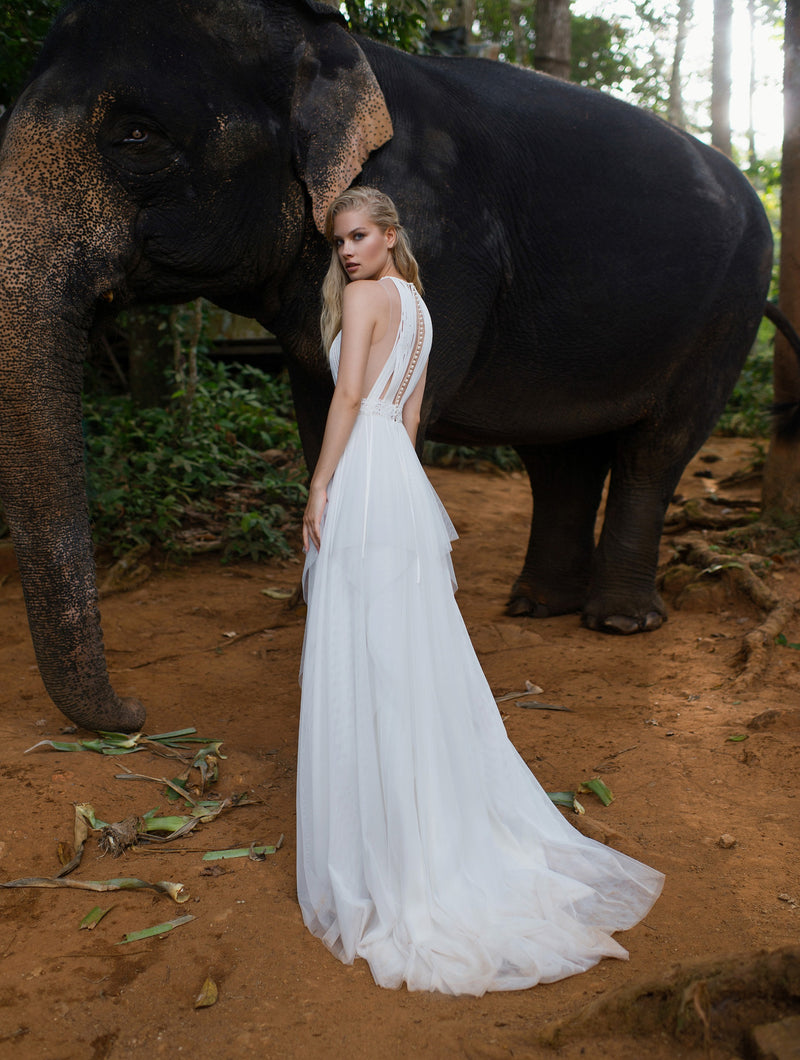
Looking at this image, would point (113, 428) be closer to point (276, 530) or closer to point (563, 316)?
point (276, 530)

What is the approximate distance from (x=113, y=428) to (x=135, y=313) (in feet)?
3.12

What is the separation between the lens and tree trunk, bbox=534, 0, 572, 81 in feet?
30.7

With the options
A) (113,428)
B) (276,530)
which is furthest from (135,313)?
(276,530)

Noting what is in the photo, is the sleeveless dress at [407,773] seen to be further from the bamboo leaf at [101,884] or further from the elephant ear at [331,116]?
the elephant ear at [331,116]

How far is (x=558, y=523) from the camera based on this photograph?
5.82 m

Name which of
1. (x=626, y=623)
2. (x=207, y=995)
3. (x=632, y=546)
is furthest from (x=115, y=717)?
(x=632, y=546)

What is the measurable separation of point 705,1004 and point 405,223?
9.40ft

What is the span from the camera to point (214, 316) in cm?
941

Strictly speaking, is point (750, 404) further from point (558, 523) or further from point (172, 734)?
point (172, 734)

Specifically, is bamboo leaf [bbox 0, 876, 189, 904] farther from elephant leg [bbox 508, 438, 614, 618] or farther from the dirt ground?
elephant leg [bbox 508, 438, 614, 618]

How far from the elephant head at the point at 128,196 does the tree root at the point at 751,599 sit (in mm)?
2486

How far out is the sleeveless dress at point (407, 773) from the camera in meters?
2.49

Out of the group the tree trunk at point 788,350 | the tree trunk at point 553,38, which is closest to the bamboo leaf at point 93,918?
the tree trunk at point 788,350

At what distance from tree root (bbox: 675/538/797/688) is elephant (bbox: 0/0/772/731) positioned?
1.57 ft
